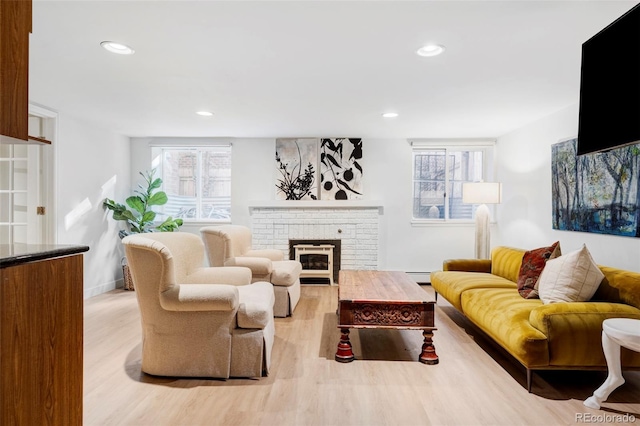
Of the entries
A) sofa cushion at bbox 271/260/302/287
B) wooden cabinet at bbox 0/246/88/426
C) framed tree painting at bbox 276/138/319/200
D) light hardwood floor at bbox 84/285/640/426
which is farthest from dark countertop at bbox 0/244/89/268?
framed tree painting at bbox 276/138/319/200

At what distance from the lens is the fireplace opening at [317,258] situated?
6141mm

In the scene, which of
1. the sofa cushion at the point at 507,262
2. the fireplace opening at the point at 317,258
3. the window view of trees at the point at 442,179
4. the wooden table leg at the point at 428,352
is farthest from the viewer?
the window view of trees at the point at 442,179

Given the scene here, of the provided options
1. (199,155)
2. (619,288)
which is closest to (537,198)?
(619,288)

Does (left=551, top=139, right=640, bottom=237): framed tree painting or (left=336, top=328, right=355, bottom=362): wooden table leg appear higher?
(left=551, top=139, right=640, bottom=237): framed tree painting

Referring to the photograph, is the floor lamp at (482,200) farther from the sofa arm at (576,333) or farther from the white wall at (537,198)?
the sofa arm at (576,333)

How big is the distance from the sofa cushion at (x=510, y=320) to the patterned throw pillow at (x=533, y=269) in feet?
0.30

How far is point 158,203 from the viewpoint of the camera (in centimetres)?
596

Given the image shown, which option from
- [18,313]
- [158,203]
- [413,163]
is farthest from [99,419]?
[413,163]

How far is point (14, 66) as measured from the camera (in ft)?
4.25

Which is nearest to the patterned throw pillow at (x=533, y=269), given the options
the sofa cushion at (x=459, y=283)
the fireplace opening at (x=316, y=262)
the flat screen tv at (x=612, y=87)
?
the sofa cushion at (x=459, y=283)

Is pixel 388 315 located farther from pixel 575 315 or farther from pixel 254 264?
pixel 254 264

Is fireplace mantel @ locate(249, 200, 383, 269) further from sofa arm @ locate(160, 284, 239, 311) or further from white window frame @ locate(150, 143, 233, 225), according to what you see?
sofa arm @ locate(160, 284, 239, 311)

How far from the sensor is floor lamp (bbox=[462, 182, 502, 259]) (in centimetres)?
527

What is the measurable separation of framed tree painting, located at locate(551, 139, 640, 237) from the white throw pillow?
0.82 meters
